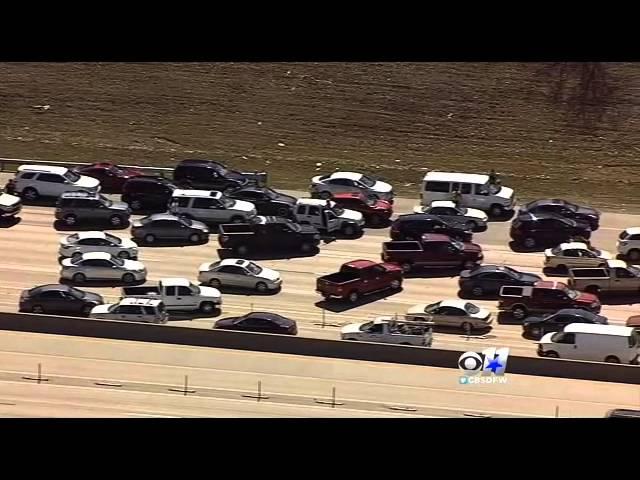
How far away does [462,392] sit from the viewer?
2561 centimetres

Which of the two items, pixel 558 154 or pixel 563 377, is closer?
pixel 563 377

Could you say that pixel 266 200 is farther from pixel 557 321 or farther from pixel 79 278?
pixel 557 321

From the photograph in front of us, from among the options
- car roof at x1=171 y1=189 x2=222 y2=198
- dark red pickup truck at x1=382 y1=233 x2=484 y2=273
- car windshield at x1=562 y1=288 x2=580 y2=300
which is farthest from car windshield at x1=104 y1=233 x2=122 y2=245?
car windshield at x1=562 y1=288 x2=580 y2=300

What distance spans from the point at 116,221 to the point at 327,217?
670 centimetres

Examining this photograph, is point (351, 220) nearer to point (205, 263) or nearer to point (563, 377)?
point (205, 263)

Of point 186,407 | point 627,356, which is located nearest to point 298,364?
point 186,407

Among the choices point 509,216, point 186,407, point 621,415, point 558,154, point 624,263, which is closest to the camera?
point 621,415

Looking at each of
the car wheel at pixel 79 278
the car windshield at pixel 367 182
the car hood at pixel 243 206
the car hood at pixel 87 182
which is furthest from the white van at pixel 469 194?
the car wheel at pixel 79 278

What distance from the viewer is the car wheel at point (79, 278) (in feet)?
105

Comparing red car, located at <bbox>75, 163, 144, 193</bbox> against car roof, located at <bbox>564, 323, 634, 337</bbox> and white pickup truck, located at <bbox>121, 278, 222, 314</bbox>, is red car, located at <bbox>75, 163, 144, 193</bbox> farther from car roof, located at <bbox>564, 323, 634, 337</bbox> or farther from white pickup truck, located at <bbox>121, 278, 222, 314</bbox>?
car roof, located at <bbox>564, 323, 634, 337</bbox>

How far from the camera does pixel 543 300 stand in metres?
30.1

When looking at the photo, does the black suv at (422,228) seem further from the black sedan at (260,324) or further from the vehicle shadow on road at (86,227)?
the vehicle shadow on road at (86,227)

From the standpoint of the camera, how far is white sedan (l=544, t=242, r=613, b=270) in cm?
3278

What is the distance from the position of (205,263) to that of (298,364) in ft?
→ 24.3
